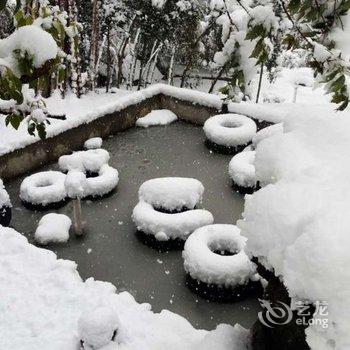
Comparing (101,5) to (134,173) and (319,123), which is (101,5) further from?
(319,123)

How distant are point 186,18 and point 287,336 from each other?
1352 centimetres

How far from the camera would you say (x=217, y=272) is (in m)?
7.23

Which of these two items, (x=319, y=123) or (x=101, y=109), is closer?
(x=319, y=123)

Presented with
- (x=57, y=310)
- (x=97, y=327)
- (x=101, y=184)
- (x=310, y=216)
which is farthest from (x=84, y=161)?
(x=310, y=216)

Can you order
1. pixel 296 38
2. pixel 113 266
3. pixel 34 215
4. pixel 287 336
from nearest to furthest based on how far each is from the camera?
pixel 296 38 → pixel 287 336 → pixel 113 266 → pixel 34 215

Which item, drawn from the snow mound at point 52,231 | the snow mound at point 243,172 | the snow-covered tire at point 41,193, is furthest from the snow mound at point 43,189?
the snow mound at point 243,172

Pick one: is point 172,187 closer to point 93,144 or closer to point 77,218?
point 77,218

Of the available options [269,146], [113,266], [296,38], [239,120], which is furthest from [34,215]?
[296,38]

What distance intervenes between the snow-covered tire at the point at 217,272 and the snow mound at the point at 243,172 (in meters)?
2.33

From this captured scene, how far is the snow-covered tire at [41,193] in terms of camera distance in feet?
31.1

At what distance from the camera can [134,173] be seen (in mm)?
11086

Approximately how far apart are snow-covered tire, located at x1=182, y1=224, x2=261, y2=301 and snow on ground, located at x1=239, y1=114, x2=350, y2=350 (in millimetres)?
4211

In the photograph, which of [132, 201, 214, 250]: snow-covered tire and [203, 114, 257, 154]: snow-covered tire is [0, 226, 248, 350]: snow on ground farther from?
[203, 114, 257, 154]: snow-covered tire

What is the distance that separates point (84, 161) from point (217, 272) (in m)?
4.62
